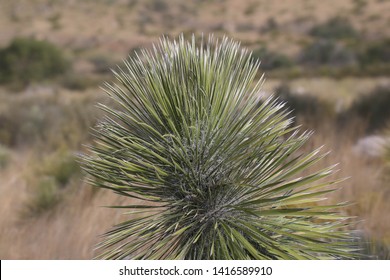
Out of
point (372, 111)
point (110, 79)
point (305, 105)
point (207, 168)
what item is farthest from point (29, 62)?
point (207, 168)

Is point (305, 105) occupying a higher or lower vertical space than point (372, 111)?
higher

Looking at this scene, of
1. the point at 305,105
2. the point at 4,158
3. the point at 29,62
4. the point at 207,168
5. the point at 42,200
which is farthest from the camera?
the point at 29,62

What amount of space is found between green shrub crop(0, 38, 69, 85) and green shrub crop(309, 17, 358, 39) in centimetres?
1731

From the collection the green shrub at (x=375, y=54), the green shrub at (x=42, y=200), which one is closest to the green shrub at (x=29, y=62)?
the green shrub at (x=375, y=54)

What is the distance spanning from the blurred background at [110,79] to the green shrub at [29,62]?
0.24 feet

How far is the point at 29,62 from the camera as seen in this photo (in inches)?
1156

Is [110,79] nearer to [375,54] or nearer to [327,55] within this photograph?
[327,55]

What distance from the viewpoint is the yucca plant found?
198 cm

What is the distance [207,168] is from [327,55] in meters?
26.3

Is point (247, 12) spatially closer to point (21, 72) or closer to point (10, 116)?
point (21, 72)

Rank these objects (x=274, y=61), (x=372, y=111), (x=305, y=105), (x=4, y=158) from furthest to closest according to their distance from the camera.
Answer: (x=274, y=61) < (x=305, y=105) < (x=372, y=111) < (x=4, y=158)

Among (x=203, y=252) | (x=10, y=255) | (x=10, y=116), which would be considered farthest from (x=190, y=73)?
(x=10, y=116)

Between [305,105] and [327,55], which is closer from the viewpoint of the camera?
[305,105]

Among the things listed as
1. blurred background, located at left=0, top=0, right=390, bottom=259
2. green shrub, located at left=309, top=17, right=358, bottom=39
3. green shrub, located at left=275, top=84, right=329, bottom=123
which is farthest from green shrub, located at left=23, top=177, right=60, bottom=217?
green shrub, located at left=309, top=17, right=358, bottom=39
